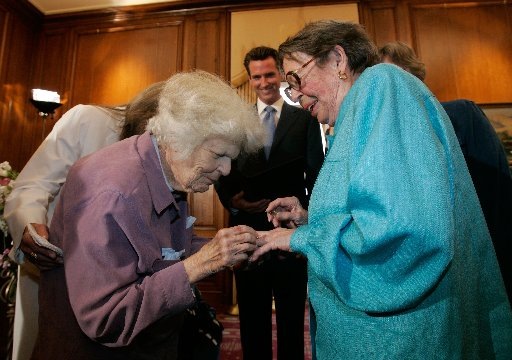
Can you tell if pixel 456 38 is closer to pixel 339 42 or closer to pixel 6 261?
pixel 339 42

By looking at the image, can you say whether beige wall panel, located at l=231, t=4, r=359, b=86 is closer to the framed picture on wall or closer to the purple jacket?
the framed picture on wall

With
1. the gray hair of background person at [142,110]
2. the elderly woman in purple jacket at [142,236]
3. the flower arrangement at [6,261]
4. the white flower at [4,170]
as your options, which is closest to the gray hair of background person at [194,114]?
the elderly woman in purple jacket at [142,236]

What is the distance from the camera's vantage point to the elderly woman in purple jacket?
91 cm

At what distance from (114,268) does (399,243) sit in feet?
2.40

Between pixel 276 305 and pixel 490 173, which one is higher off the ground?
pixel 490 173

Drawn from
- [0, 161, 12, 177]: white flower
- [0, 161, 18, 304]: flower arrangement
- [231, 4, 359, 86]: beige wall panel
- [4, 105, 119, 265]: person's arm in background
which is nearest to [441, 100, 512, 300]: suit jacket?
[4, 105, 119, 265]: person's arm in background

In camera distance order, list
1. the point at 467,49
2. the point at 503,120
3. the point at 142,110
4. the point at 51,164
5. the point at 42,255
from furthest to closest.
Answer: the point at 467,49
the point at 503,120
the point at 51,164
the point at 142,110
the point at 42,255

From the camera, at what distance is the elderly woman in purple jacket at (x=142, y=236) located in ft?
2.98

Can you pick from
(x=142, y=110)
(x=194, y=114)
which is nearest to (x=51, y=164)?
(x=142, y=110)

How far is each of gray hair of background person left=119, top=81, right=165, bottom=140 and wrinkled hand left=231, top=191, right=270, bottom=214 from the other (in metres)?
0.70

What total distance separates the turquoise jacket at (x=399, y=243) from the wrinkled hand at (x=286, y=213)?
1.59 feet

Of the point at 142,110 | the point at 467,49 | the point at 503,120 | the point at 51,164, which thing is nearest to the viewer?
the point at 142,110

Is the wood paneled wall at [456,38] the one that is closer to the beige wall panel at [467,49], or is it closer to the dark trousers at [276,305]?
the beige wall panel at [467,49]

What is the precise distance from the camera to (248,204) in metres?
1.88
